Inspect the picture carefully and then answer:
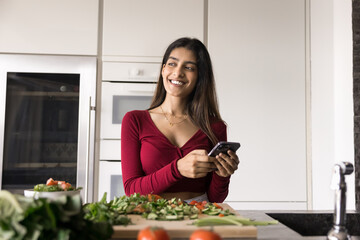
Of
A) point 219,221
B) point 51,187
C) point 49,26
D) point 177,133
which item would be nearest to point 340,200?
point 219,221

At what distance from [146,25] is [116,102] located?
21.8 inches

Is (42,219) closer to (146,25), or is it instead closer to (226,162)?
(226,162)

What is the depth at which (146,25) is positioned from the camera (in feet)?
8.53

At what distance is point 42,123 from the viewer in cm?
256

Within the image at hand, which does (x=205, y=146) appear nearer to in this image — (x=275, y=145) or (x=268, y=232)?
(x=268, y=232)

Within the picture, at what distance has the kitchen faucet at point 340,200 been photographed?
89 centimetres

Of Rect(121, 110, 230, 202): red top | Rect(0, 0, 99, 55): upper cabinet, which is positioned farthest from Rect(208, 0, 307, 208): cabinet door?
Rect(121, 110, 230, 202): red top

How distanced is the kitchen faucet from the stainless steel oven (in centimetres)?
185

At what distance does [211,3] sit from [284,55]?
61cm

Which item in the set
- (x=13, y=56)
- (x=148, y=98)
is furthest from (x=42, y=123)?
(x=148, y=98)

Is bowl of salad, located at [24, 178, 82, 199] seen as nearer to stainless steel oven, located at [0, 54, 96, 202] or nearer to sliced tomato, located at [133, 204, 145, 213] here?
sliced tomato, located at [133, 204, 145, 213]

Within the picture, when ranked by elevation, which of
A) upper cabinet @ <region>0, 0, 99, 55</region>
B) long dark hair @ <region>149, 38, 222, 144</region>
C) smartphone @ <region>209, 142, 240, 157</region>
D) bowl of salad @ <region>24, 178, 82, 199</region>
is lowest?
bowl of salad @ <region>24, 178, 82, 199</region>

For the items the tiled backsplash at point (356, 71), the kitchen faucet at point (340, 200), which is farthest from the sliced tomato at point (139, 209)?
the tiled backsplash at point (356, 71)

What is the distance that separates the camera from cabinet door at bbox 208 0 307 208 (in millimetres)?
2588
